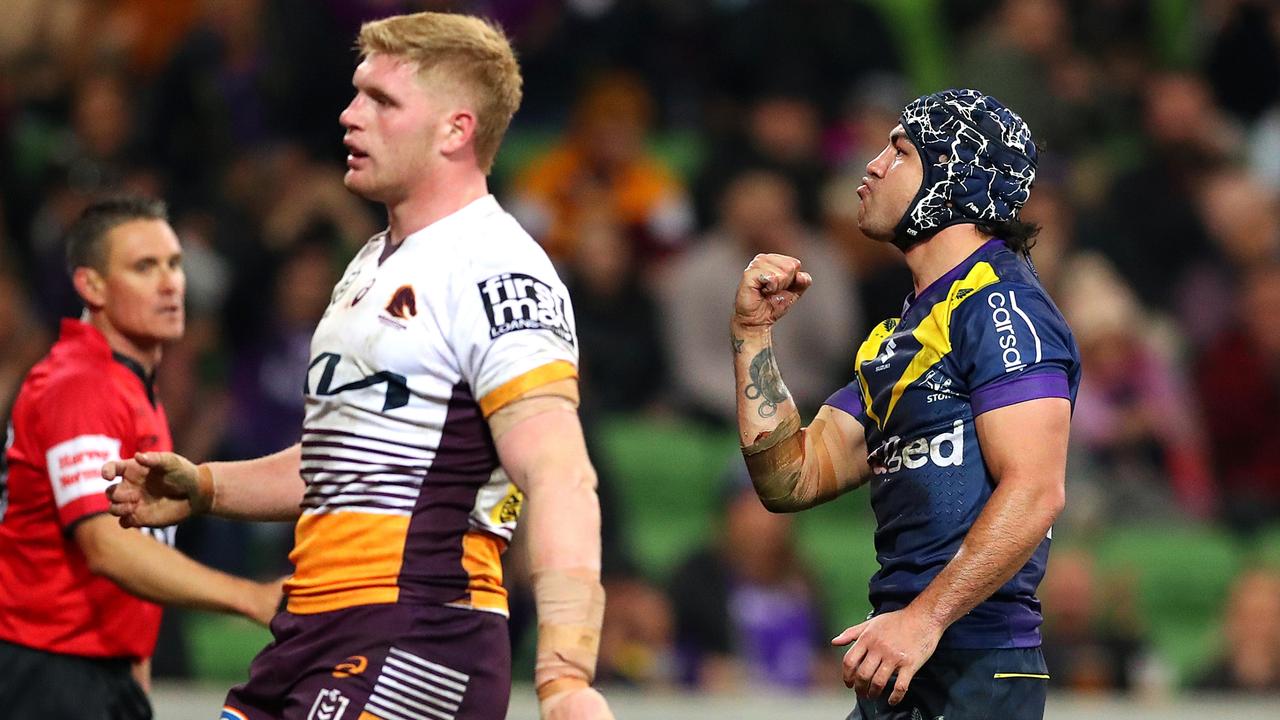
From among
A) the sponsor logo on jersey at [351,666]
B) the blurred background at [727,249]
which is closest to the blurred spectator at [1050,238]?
the blurred background at [727,249]

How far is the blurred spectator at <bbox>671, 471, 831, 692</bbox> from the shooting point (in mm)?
9055

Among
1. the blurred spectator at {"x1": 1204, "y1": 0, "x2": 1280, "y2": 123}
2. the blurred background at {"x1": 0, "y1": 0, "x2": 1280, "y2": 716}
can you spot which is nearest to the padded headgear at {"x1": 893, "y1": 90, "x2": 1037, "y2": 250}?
the blurred background at {"x1": 0, "y1": 0, "x2": 1280, "y2": 716}

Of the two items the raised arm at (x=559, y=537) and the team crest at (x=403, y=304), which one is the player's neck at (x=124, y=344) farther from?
the raised arm at (x=559, y=537)

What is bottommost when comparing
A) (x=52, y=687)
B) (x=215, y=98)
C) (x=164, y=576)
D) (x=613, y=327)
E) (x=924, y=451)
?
(x=52, y=687)

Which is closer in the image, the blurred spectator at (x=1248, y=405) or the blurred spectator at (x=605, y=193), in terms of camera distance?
the blurred spectator at (x=1248, y=405)

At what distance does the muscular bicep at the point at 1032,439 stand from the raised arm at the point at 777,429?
2.05 feet

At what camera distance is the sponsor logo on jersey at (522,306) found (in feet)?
12.9

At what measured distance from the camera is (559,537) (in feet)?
12.2

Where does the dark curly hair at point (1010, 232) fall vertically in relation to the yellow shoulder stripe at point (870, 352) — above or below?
above

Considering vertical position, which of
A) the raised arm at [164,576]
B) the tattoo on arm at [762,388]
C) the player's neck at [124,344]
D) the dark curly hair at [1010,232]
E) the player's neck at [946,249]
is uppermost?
→ the dark curly hair at [1010,232]

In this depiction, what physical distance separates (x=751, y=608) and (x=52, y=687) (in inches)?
177

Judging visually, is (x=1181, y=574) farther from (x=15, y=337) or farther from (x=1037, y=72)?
(x=15, y=337)

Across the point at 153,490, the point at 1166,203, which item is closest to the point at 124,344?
the point at 153,490

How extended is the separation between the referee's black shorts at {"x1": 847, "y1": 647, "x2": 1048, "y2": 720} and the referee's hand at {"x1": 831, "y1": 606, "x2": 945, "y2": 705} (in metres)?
0.17
